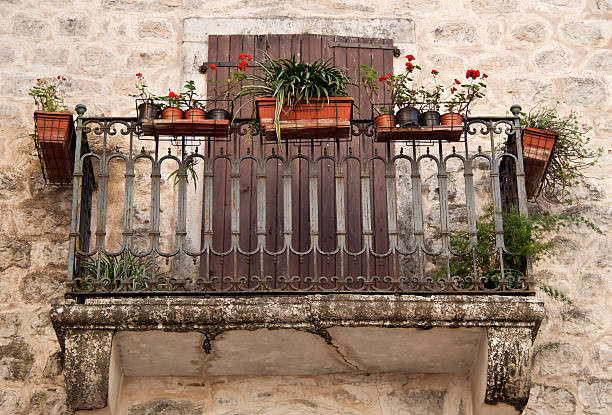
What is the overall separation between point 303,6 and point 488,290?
275cm

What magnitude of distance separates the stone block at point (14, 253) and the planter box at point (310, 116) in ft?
5.95

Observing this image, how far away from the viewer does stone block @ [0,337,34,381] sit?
586 cm

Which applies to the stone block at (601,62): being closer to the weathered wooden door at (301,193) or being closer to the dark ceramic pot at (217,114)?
the weathered wooden door at (301,193)

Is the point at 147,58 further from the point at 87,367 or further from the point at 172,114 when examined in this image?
the point at 87,367

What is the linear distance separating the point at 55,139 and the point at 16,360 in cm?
137

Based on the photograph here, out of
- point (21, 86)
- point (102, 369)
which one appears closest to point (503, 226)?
point (102, 369)

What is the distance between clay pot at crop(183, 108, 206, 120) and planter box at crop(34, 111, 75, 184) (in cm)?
82

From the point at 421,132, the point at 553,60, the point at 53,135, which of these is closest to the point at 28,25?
the point at 53,135

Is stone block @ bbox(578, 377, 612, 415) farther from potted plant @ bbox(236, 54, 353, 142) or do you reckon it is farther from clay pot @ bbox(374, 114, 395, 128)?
potted plant @ bbox(236, 54, 353, 142)

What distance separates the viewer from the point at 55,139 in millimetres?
5969

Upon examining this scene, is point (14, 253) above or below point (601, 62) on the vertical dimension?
below

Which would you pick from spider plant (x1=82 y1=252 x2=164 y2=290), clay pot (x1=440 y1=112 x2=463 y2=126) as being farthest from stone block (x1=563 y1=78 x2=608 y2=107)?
spider plant (x1=82 y1=252 x2=164 y2=290)

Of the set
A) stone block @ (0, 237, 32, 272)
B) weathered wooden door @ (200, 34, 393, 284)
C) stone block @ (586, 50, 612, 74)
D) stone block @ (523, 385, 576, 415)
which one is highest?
stone block @ (586, 50, 612, 74)

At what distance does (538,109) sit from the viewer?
22.2ft
